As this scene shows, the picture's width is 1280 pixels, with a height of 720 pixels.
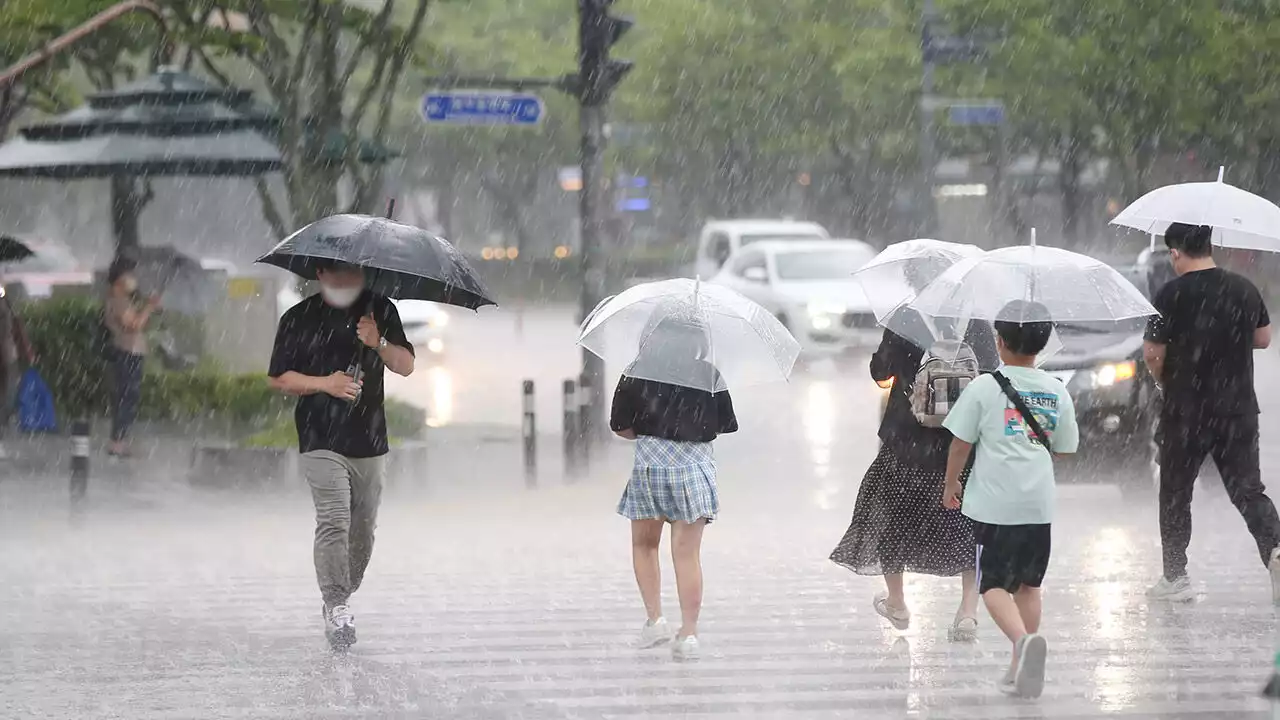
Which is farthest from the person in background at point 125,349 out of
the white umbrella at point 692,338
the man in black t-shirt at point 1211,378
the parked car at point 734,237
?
the parked car at point 734,237

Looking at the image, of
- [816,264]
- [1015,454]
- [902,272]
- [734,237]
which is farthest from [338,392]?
[734,237]

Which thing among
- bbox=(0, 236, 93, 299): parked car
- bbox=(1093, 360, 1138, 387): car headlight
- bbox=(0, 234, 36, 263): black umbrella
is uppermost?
bbox=(0, 236, 93, 299): parked car

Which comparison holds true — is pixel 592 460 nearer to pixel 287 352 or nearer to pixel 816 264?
pixel 287 352

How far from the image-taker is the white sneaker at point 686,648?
299 inches

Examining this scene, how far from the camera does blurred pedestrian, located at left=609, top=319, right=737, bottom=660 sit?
756 centimetres

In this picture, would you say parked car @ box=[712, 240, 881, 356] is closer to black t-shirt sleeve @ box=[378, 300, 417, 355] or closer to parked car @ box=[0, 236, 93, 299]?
parked car @ box=[0, 236, 93, 299]

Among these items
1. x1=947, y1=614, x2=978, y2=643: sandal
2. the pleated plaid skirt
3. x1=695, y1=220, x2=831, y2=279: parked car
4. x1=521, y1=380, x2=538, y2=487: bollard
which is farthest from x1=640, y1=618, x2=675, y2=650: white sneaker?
x1=695, y1=220, x2=831, y2=279: parked car

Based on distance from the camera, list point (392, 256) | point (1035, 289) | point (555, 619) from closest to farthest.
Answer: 1. point (1035, 289)
2. point (392, 256)
3. point (555, 619)

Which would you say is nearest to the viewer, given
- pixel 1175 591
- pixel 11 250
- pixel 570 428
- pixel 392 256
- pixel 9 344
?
pixel 392 256

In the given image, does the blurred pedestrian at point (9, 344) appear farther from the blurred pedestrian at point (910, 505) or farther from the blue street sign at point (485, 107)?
the blurred pedestrian at point (910, 505)

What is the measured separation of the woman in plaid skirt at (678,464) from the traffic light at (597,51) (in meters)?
8.10

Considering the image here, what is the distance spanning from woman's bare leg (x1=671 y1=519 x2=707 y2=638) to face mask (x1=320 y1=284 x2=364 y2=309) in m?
1.62

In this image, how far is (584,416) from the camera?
15.1 meters

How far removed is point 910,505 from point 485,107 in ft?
29.2
